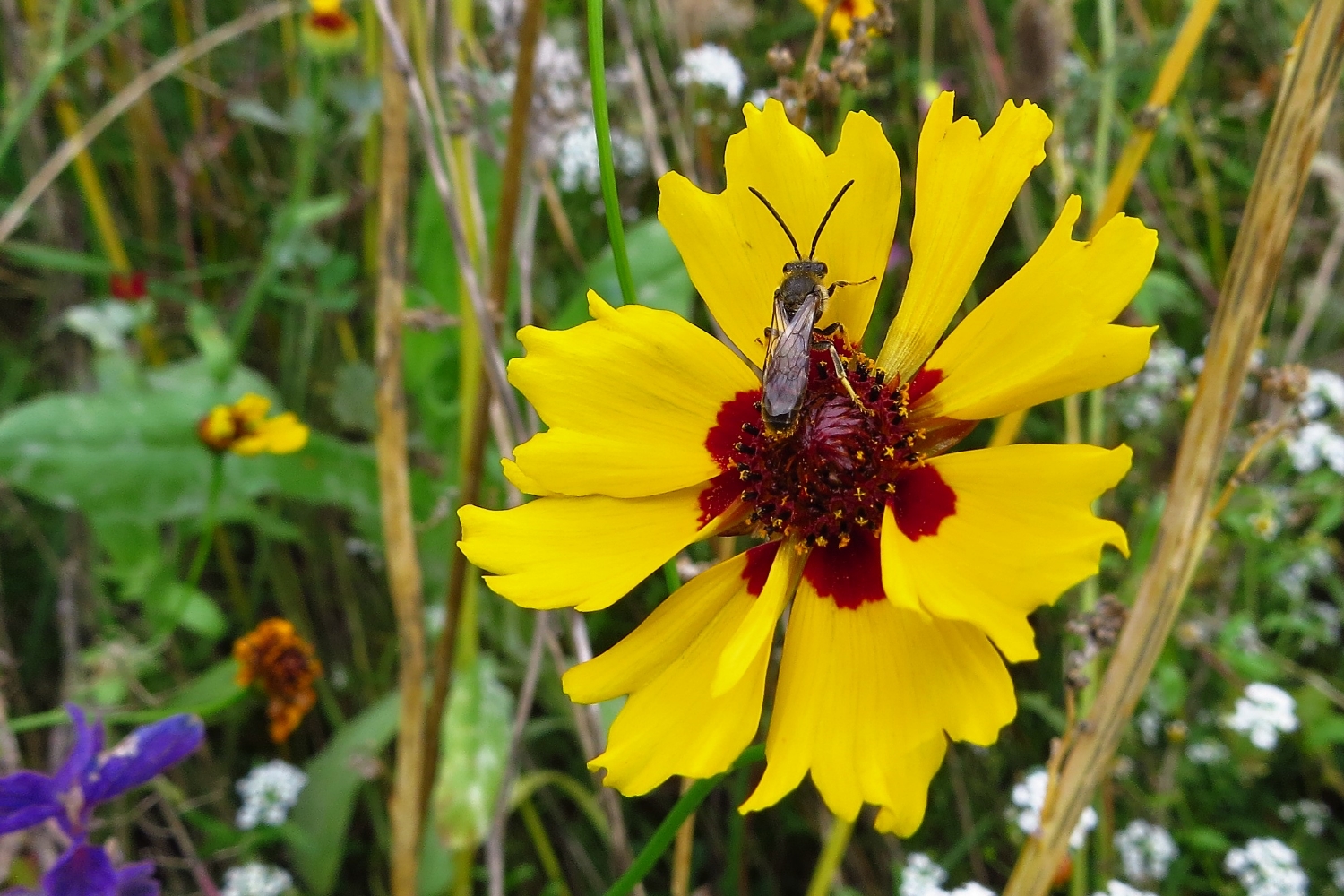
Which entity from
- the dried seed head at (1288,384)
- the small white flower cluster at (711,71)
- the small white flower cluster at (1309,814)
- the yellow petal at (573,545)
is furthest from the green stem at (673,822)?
the small white flower cluster at (711,71)

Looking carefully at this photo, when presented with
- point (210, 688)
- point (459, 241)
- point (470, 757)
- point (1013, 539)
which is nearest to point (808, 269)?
point (1013, 539)

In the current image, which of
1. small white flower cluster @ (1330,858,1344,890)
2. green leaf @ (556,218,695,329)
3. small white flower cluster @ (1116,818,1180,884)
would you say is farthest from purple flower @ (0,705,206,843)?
small white flower cluster @ (1330,858,1344,890)

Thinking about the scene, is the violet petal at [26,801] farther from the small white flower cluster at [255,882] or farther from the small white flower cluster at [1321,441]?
the small white flower cluster at [1321,441]

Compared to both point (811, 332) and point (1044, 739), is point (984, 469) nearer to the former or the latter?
point (811, 332)

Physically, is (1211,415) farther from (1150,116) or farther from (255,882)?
(255,882)

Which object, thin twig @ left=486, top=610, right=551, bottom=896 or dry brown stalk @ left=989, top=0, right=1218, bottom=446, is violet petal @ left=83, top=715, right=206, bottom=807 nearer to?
thin twig @ left=486, top=610, right=551, bottom=896

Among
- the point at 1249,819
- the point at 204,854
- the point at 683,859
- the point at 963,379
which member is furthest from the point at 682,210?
the point at 1249,819

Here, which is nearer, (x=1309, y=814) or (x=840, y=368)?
(x=840, y=368)
